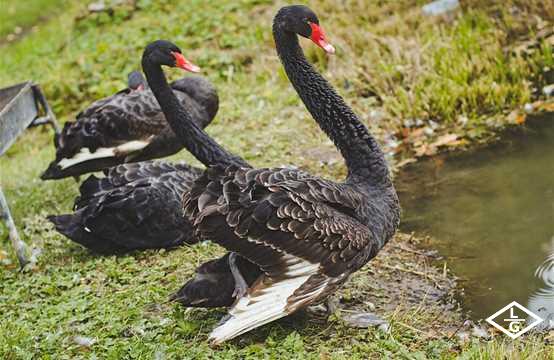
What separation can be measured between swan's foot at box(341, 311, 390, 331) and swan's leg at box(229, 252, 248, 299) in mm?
577

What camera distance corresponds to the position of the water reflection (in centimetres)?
384

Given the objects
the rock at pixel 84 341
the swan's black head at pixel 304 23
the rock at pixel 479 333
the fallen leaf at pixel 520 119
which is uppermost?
the swan's black head at pixel 304 23

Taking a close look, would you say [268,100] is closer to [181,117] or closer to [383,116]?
[383,116]

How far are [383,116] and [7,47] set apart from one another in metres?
7.05

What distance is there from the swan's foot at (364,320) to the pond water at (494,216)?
20.5 inches

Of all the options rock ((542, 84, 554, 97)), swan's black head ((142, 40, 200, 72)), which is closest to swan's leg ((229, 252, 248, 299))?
swan's black head ((142, 40, 200, 72))

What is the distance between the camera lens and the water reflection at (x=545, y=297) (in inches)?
151

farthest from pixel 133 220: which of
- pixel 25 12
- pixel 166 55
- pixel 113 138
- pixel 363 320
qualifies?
pixel 25 12

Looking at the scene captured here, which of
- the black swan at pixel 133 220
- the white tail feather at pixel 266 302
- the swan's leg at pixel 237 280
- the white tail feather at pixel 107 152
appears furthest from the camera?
the white tail feather at pixel 107 152

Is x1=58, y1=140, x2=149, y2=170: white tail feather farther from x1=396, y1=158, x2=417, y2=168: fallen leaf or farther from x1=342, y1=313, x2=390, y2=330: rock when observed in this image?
x1=342, y1=313, x2=390, y2=330: rock

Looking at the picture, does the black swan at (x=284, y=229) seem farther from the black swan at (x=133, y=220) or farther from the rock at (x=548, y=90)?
the rock at (x=548, y=90)

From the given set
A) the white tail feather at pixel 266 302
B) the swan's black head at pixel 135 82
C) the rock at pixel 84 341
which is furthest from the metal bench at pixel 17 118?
the white tail feather at pixel 266 302

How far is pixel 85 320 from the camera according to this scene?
407 cm

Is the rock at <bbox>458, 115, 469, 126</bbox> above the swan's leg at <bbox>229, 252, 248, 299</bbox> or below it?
below
